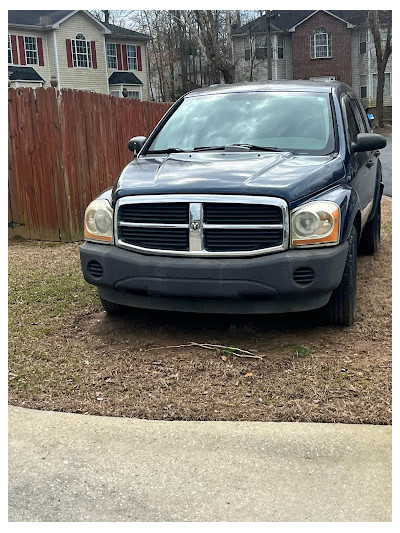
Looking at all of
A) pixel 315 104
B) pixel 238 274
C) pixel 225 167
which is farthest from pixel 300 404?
pixel 315 104

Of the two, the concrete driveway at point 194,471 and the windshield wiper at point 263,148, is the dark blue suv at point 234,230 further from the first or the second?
the concrete driveway at point 194,471

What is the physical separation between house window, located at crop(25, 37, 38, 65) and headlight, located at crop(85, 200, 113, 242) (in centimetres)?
3262

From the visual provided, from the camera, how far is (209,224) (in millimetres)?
4273

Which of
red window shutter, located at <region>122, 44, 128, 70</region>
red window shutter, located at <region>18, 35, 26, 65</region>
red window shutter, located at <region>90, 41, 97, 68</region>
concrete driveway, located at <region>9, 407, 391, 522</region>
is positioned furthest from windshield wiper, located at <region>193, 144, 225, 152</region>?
red window shutter, located at <region>122, 44, 128, 70</region>

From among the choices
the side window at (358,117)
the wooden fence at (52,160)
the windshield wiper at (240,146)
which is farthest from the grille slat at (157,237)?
the wooden fence at (52,160)

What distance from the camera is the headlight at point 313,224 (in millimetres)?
4199

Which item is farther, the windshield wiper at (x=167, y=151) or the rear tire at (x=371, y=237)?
the rear tire at (x=371, y=237)

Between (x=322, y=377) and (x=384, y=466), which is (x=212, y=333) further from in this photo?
(x=384, y=466)

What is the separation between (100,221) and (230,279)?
1.14m

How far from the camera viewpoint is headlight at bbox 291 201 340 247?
420 cm

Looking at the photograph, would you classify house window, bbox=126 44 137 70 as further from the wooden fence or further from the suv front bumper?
the suv front bumper

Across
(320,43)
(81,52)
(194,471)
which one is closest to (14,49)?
(81,52)

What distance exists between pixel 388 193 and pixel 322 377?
10.8 meters

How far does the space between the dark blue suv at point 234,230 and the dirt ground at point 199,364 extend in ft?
1.02
